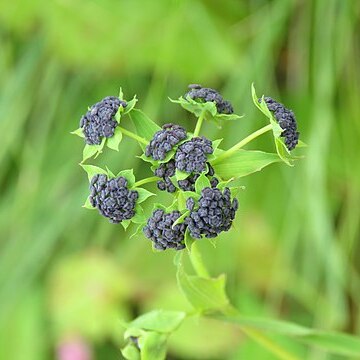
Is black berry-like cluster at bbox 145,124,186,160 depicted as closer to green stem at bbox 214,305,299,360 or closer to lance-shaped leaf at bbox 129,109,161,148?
lance-shaped leaf at bbox 129,109,161,148

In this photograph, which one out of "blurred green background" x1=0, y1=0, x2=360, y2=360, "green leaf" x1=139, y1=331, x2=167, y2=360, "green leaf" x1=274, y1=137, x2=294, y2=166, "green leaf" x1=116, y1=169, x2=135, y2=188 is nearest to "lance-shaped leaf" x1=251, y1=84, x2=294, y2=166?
"green leaf" x1=274, y1=137, x2=294, y2=166

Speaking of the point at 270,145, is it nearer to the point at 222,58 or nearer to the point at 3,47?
the point at 222,58

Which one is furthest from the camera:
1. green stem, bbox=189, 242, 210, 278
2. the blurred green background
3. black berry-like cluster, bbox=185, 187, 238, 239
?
the blurred green background

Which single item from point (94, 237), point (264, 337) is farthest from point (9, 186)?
point (264, 337)

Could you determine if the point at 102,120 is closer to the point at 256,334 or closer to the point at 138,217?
the point at 138,217

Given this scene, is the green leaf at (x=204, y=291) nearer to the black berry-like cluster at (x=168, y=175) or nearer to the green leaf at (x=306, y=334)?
the green leaf at (x=306, y=334)

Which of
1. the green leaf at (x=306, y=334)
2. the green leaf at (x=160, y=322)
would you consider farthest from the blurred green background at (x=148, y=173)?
the green leaf at (x=160, y=322)

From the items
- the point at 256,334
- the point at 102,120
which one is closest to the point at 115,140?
the point at 102,120
